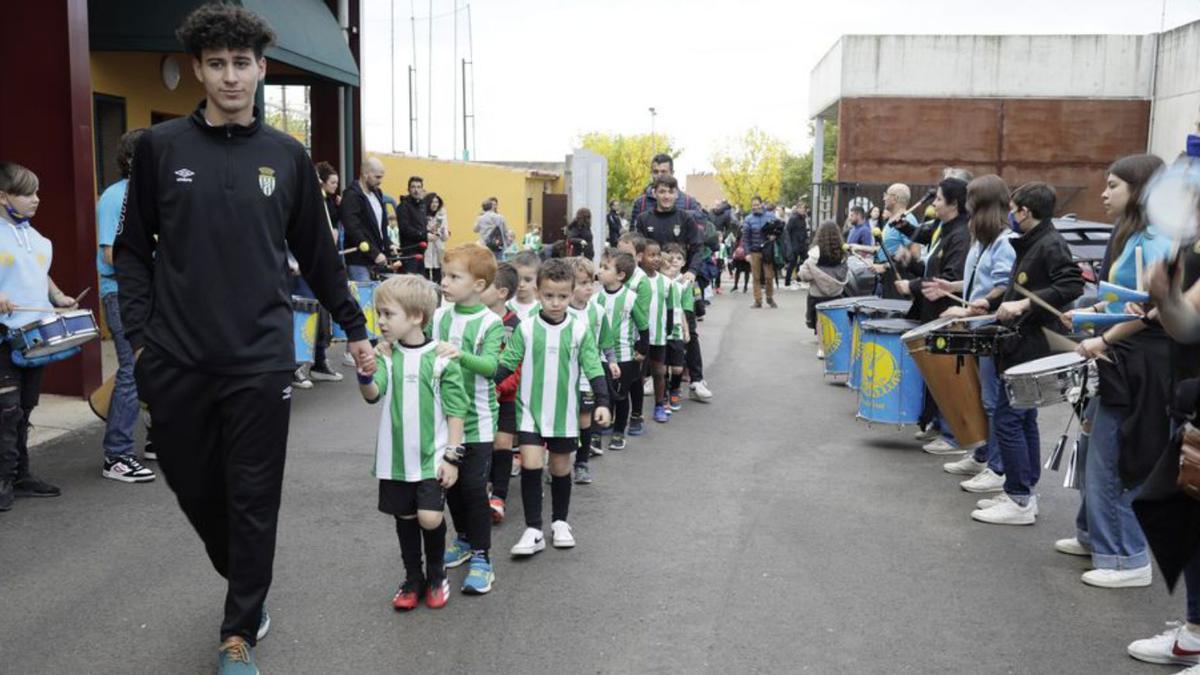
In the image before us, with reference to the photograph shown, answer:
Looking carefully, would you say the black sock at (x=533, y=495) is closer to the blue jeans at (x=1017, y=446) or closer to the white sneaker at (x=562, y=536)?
the white sneaker at (x=562, y=536)

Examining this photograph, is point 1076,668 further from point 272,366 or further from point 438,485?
point 272,366

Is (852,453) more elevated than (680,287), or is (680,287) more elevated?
(680,287)

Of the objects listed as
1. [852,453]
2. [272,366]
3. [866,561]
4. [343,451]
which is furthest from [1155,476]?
[343,451]

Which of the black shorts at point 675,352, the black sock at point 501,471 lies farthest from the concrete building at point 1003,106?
the black sock at point 501,471

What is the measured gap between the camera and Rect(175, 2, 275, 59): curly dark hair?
399 cm

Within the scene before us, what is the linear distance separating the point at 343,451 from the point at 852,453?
374cm

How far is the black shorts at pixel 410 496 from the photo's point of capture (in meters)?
4.87

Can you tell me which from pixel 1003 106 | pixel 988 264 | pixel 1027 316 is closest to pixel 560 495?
pixel 1027 316

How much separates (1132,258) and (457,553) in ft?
11.2

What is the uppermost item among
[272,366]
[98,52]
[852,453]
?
[98,52]

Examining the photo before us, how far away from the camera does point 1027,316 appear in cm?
639

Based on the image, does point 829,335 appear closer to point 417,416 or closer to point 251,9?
point 251,9

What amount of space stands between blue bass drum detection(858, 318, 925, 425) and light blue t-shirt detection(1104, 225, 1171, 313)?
133 inches

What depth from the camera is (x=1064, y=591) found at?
5461 mm
